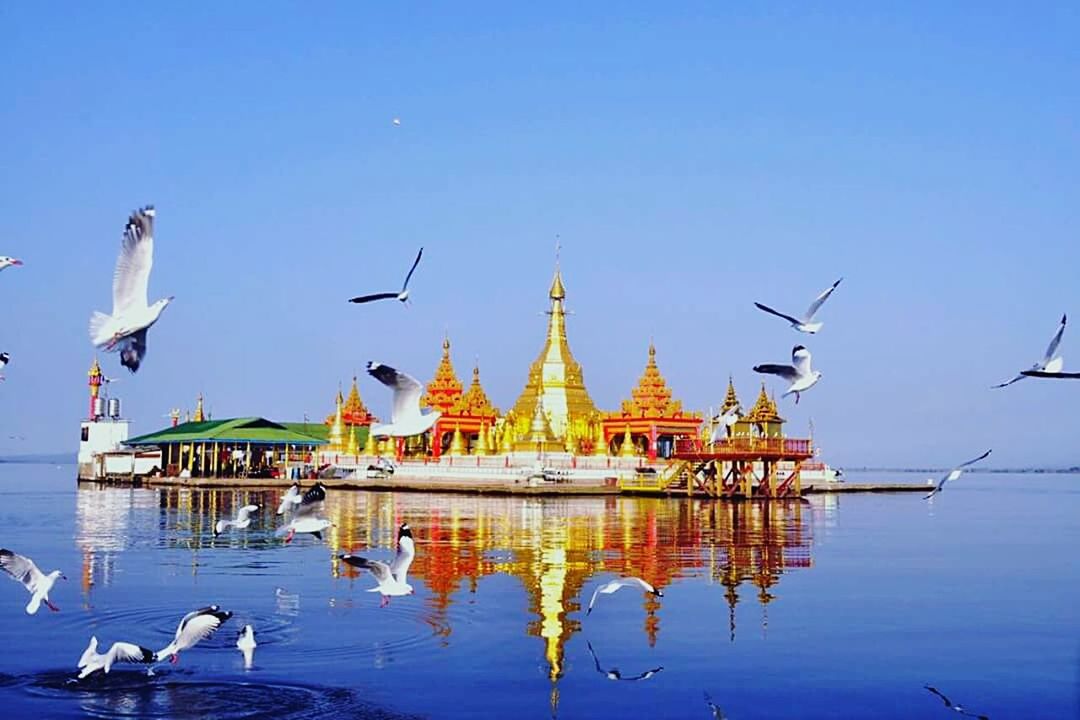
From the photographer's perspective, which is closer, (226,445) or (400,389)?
(400,389)

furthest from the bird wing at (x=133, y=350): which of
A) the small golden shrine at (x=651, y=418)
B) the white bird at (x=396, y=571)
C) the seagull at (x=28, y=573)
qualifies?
the small golden shrine at (x=651, y=418)

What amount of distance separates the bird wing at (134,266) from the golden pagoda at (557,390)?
5485cm

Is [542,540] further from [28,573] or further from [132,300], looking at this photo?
[132,300]

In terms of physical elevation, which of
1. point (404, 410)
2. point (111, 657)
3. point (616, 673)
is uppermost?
point (404, 410)

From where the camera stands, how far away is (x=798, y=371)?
50.1 ft

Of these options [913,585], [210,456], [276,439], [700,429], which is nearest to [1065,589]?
[913,585]

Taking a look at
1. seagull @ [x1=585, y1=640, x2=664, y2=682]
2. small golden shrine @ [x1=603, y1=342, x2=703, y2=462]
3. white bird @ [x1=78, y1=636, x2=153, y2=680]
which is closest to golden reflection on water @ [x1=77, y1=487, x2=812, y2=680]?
seagull @ [x1=585, y1=640, x2=664, y2=682]

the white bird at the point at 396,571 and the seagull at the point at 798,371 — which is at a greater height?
the seagull at the point at 798,371

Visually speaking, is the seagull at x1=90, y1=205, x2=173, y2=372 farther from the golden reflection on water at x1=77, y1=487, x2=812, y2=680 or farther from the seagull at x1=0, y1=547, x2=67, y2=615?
the golden reflection on water at x1=77, y1=487, x2=812, y2=680

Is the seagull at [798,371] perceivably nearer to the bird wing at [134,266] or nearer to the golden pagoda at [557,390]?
the bird wing at [134,266]

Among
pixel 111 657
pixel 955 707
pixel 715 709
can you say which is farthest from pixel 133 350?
pixel 955 707

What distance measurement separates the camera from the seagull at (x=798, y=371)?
49.3ft

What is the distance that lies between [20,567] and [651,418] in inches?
2124

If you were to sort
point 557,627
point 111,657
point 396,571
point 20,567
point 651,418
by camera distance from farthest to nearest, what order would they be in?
point 651,418 → point 557,627 → point 396,571 → point 20,567 → point 111,657
